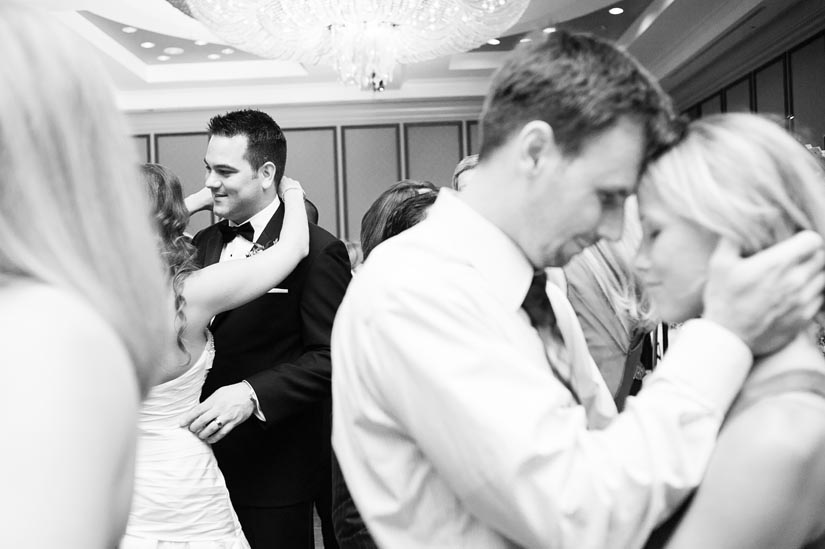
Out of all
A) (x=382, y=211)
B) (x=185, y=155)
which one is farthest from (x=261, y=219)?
(x=185, y=155)

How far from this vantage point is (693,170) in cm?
105

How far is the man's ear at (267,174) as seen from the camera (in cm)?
275

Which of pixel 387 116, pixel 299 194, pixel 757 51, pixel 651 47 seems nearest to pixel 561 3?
pixel 651 47

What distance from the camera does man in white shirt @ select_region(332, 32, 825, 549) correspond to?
86 centimetres

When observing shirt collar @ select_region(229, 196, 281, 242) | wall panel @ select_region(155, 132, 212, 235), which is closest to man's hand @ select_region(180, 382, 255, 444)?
shirt collar @ select_region(229, 196, 281, 242)

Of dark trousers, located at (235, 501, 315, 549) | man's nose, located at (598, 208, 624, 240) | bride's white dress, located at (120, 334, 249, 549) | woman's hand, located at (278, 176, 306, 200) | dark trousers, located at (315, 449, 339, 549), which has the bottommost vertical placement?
dark trousers, located at (315, 449, 339, 549)

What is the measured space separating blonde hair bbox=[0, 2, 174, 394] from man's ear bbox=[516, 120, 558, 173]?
19.9 inches

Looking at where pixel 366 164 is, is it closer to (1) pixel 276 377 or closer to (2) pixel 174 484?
(1) pixel 276 377

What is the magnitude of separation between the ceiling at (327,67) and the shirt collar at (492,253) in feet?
18.1

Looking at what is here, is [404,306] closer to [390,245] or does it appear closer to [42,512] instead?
[390,245]

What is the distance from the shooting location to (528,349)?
3.42 ft

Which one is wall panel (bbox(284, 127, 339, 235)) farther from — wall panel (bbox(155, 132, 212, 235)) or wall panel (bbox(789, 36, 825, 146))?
wall panel (bbox(789, 36, 825, 146))

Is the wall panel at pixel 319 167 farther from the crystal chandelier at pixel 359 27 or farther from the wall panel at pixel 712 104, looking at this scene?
the wall panel at pixel 712 104

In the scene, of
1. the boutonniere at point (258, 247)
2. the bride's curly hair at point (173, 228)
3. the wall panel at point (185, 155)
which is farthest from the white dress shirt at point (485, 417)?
the wall panel at point (185, 155)
